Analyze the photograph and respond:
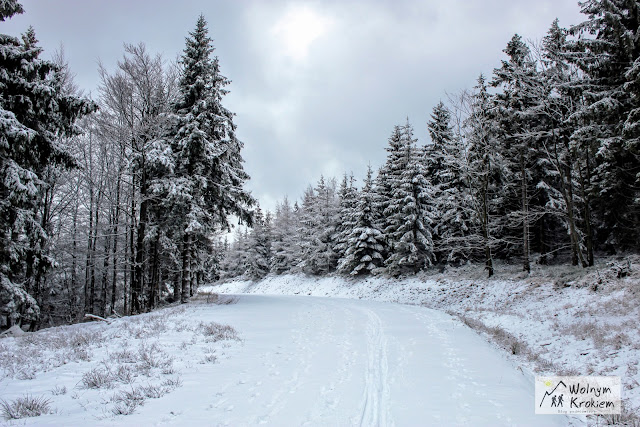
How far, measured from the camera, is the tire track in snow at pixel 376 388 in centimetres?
469

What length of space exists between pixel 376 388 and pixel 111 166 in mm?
19806

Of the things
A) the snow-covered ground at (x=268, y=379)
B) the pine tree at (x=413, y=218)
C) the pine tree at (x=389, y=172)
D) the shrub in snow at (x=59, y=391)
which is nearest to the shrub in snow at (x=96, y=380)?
the snow-covered ground at (x=268, y=379)

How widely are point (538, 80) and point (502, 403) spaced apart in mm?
17006

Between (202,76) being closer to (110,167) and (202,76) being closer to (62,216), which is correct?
(110,167)

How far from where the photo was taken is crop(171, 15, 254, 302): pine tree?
17.7 metres

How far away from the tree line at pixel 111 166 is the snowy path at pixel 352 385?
30.1ft

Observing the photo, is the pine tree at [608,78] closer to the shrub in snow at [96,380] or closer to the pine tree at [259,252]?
the shrub in snow at [96,380]

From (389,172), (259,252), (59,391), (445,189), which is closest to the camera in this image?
(59,391)

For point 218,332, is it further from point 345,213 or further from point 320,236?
point 320,236

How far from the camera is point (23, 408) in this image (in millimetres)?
4422

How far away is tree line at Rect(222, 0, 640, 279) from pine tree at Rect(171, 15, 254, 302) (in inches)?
204

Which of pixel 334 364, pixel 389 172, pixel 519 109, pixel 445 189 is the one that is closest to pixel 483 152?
pixel 519 109

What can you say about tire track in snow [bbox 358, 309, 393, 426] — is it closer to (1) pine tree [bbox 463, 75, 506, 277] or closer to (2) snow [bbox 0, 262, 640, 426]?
(2) snow [bbox 0, 262, 640, 426]

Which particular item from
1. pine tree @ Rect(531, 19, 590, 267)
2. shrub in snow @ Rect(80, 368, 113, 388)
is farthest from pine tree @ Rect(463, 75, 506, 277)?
shrub in snow @ Rect(80, 368, 113, 388)
